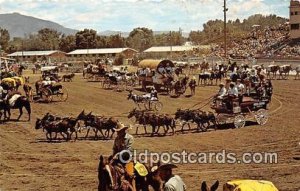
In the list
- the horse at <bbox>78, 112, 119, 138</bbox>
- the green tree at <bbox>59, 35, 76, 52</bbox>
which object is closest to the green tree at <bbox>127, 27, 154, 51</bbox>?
the green tree at <bbox>59, 35, 76, 52</bbox>

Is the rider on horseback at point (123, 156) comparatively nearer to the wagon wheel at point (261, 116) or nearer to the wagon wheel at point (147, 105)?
the wagon wheel at point (261, 116)

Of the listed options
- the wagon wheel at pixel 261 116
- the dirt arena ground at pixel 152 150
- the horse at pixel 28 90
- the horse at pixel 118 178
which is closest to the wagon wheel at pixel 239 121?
the dirt arena ground at pixel 152 150

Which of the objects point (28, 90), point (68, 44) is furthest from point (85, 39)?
point (28, 90)

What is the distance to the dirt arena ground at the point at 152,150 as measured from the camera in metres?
12.0

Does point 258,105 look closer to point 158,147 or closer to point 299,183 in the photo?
point 158,147

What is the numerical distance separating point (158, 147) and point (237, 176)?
13.7 ft

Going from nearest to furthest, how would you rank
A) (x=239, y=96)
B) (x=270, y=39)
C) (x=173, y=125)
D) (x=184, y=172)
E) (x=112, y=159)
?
(x=112, y=159) → (x=184, y=172) → (x=173, y=125) → (x=239, y=96) → (x=270, y=39)

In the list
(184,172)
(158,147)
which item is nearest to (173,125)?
(158,147)

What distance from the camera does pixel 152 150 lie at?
15.3 meters

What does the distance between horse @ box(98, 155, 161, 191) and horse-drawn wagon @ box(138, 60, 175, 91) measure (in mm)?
22416

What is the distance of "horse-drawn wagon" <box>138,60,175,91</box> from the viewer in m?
31.8

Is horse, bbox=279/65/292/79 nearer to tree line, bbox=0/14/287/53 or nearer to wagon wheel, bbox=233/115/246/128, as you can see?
wagon wheel, bbox=233/115/246/128

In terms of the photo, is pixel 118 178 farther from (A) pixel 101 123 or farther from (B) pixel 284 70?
(B) pixel 284 70

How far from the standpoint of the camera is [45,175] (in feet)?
41.8
